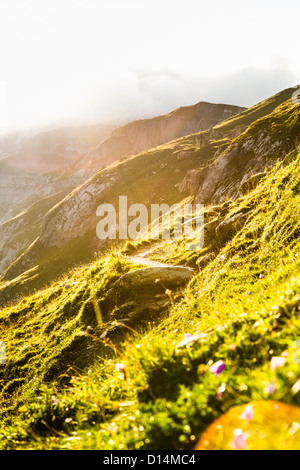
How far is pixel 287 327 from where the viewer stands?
11.5 ft

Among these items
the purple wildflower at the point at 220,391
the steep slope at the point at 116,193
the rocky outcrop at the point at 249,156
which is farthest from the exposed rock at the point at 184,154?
the purple wildflower at the point at 220,391

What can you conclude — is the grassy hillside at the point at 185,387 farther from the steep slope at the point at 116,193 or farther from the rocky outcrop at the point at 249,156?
the steep slope at the point at 116,193

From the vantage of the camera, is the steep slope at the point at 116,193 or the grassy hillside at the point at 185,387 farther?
the steep slope at the point at 116,193

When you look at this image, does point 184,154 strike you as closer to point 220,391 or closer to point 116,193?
point 116,193

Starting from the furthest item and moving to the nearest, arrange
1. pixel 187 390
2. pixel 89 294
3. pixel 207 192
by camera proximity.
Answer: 1. pixel 207 192
2. pixel 89 294
3. pixel 187 390

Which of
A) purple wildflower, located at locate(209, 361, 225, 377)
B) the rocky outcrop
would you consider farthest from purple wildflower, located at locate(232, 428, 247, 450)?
the rocky outcrop

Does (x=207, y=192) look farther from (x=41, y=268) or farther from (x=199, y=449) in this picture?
(x=41, y=268)

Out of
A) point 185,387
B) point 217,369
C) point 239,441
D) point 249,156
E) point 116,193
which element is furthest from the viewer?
point 116,193

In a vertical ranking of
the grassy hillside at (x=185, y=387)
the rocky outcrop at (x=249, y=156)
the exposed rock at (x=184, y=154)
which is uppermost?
the exposed rock at (x=184, y=154)

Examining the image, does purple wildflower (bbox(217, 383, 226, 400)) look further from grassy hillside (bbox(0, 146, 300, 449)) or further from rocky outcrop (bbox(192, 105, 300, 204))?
rocky outcrop (bbox(192, 105, 300, 204))

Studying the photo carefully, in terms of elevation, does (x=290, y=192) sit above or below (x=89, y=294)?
above

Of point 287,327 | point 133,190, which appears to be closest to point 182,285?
point 287,327

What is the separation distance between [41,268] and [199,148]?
91.0 m

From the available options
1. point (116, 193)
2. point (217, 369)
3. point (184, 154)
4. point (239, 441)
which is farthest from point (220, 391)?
point (184, 154)
